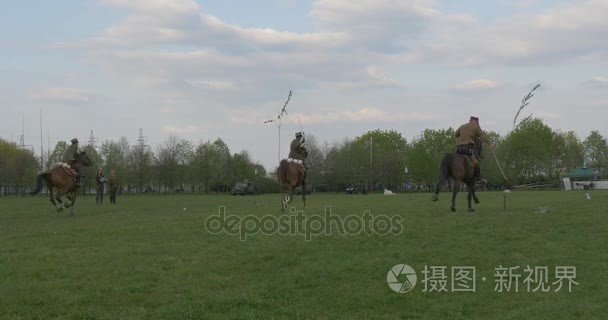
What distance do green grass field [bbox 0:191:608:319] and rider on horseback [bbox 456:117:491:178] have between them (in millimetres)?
4417

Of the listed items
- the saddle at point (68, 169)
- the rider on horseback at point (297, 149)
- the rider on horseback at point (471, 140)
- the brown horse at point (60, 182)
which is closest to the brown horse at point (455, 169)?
the rider on horseback at point (471, 140)

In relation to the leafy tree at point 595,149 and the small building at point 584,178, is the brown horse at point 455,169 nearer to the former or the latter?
the small building at point 584,178

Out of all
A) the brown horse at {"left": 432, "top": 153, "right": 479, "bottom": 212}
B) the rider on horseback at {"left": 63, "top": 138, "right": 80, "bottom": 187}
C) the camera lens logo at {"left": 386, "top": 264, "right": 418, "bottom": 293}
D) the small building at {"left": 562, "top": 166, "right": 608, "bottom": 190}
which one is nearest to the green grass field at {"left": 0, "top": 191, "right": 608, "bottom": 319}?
the camera lens logo at {"left": 386, "top": 264, "right": 418, "bottom": 293}

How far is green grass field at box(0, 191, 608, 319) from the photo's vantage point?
971 cm

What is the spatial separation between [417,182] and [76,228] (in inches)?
3822

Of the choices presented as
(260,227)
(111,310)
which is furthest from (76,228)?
(111,310)

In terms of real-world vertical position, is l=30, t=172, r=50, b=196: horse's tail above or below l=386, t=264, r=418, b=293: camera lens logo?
above

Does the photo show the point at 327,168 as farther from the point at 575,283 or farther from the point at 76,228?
the point at 575,283

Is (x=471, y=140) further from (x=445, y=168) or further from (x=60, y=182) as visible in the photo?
(x=60, y=182)

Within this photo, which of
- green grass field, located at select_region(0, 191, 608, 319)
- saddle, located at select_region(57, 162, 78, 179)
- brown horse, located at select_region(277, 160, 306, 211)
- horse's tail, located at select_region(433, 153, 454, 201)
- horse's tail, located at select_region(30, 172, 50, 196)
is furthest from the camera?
saddle, located at select_region(57, 162, 78, 179)

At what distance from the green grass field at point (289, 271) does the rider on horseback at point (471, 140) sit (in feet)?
14.5

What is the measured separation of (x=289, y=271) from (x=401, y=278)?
2200mm

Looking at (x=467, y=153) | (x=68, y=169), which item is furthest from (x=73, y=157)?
(x=467, y=153)

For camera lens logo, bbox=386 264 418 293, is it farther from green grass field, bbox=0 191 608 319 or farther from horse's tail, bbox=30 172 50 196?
horse's tail, bbox=30 172 50 196
